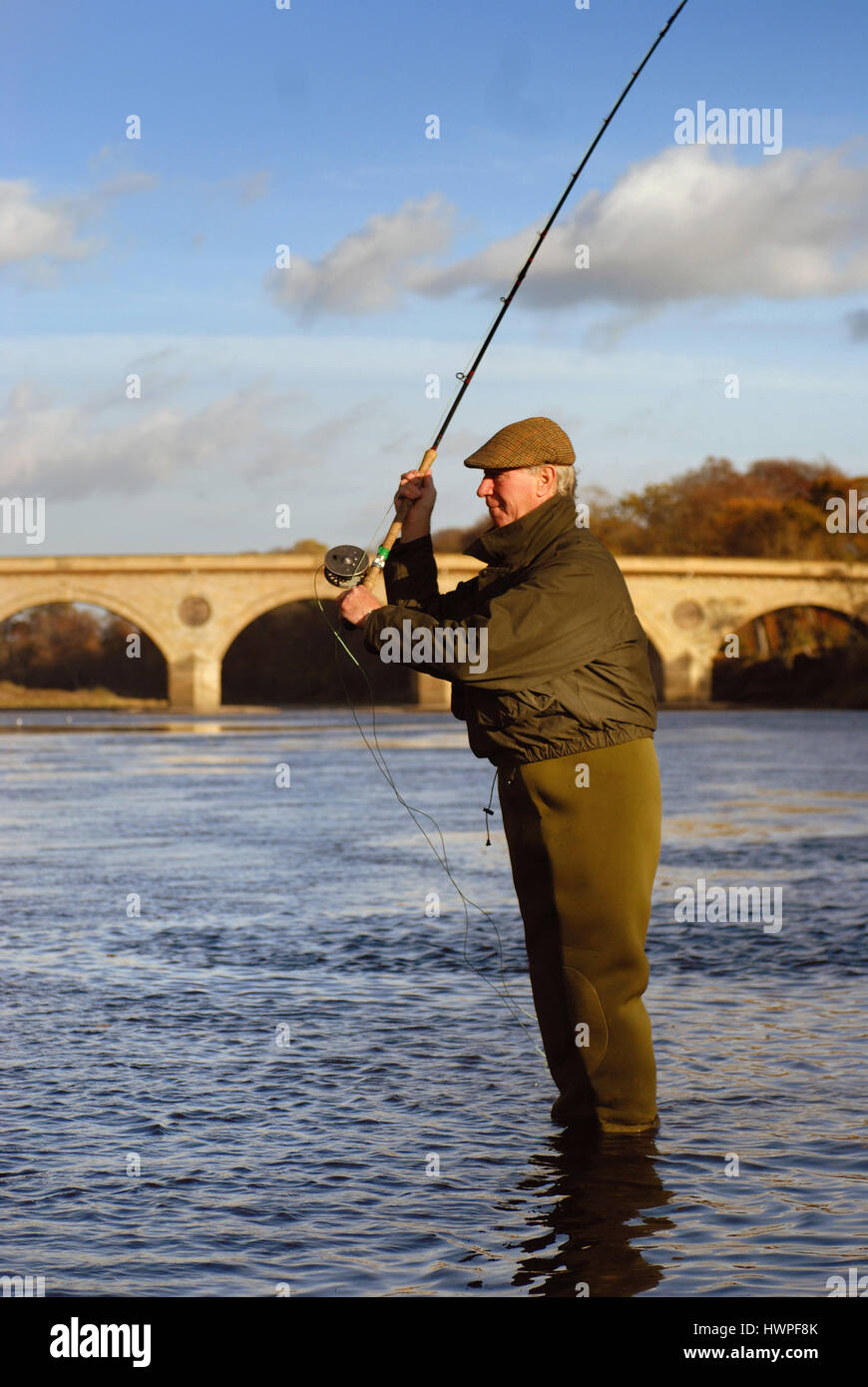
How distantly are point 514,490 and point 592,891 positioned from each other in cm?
104

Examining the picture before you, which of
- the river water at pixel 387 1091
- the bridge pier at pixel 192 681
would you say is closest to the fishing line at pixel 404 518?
the river water at pixel 387 1091

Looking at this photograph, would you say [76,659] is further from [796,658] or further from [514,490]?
[514,490]

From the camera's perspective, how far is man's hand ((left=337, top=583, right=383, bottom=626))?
165 inches

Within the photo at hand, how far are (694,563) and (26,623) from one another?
3393 centimetres

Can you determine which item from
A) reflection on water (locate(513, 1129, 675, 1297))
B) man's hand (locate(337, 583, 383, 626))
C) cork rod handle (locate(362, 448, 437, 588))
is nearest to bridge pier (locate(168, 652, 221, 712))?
cork rod handle (locate(362, 448, 437, 588))

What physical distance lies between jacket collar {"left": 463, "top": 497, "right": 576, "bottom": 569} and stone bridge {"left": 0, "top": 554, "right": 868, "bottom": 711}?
54.9 m

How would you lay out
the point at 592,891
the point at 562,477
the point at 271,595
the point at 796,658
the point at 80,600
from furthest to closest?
the point at 271,595 < the point at 796,658 < the point at 80,600 < the point at 562,477 < the point at 592,891

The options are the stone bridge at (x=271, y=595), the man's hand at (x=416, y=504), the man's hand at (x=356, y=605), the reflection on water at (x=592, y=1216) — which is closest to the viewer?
the reflection on water at (x=592, y=1216)

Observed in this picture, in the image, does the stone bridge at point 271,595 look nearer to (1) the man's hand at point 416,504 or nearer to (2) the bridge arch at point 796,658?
(2) the bridge arch at point 796,658

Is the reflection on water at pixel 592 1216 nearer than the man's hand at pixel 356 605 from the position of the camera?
Yes

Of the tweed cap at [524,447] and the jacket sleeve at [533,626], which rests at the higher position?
the tweed cap at [524,447]

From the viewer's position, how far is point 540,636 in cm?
409

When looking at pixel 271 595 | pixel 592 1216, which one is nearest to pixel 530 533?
pixel 592 1216

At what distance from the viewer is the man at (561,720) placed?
4.14 m
